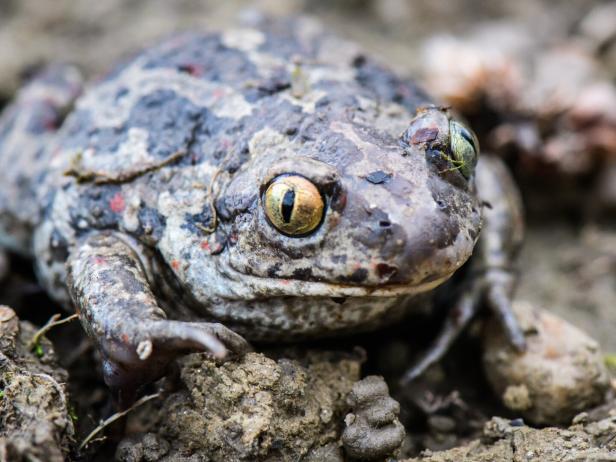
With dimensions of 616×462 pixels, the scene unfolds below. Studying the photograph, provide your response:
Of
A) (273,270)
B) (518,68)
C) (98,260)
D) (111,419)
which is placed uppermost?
(518,68)

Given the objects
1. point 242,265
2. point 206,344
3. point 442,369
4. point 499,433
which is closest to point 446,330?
point 442,369

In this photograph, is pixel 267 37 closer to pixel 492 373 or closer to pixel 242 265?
pixel 242 265

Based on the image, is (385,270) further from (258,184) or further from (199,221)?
(199,221)

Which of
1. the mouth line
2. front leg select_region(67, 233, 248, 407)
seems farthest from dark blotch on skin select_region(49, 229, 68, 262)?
the mouth line

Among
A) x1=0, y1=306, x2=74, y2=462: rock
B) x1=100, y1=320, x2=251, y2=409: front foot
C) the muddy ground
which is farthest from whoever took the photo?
the muddy ground

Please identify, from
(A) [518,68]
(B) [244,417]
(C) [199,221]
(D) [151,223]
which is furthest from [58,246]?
(A) [518,68]

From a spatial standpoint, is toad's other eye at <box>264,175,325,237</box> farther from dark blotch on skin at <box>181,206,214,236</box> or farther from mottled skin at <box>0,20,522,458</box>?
dark blotch on skin at <box>181,206,214,236</box>

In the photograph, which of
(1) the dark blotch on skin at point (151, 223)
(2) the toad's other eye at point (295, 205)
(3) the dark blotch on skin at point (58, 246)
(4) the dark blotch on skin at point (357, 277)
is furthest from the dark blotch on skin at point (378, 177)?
(3) the dark blotch on skin at point (58, 246)
